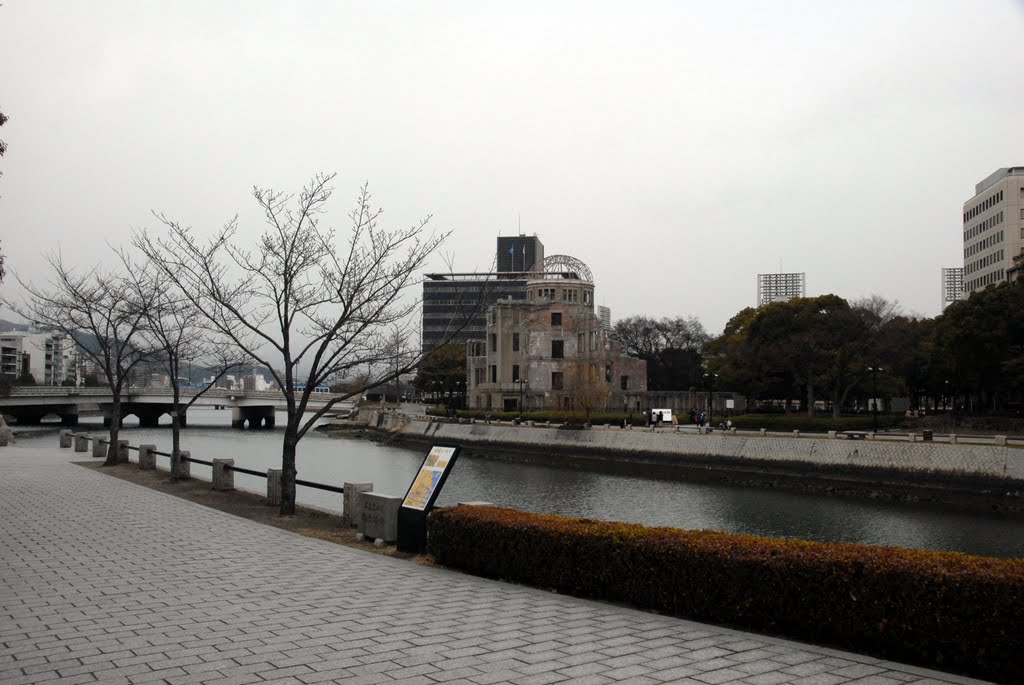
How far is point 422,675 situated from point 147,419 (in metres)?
98.2

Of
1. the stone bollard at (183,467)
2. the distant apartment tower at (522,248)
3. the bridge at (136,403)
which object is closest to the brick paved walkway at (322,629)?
the stone bollard at (183,467)

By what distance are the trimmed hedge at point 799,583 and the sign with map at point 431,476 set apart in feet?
5.40

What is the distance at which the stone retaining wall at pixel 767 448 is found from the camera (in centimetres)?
3297

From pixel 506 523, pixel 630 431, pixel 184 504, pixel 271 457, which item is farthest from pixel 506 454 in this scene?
pixel 506 523

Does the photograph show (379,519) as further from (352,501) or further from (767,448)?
(767,448)

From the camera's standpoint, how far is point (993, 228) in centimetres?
8388

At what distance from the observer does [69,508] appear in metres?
17.7

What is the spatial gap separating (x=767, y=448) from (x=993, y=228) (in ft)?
193

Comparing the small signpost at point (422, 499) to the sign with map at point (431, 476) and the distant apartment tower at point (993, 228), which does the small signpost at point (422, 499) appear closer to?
the sign with map at point (431, 476)

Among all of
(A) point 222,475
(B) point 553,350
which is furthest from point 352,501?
(B) point 553,350

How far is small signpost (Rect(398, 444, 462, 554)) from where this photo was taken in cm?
1307

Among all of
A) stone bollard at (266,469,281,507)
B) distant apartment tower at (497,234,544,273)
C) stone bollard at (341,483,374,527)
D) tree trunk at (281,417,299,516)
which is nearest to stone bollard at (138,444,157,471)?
stone bollard at (266,469,281,507)

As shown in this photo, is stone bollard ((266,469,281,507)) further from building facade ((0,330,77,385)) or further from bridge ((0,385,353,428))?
building facade ((0,330,77,385))

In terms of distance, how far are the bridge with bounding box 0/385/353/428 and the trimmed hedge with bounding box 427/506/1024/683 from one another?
59.6m
